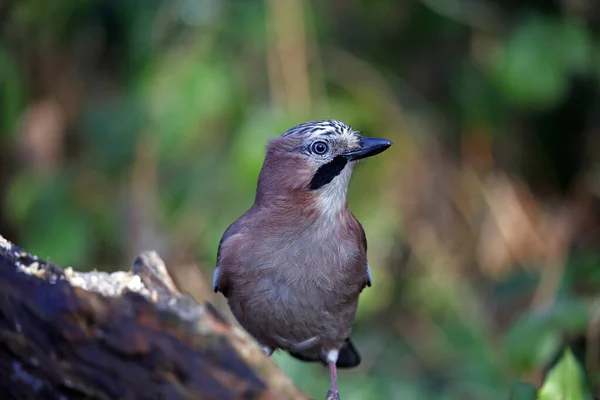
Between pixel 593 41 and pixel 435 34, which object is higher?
pixel 435 34

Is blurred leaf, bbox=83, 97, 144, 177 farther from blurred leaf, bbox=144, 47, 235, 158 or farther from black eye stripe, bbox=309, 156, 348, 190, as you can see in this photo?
black eye stripe, bbox=309, 156, 348, 190

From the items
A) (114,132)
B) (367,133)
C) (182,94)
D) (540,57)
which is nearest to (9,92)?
(114,132)

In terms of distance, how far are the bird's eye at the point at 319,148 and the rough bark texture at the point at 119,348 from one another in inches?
47.5

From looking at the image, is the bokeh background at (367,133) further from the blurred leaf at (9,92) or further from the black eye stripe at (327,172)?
the black eye stripe at (327,172)

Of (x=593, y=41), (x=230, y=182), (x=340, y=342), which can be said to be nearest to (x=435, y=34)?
(x=593, y=41)

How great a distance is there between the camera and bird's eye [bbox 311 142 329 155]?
3137mm

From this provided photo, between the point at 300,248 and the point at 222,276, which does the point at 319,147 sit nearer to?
the point at 300,248

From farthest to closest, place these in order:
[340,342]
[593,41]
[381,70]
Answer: [381,70] < [593,41] < [340,342]

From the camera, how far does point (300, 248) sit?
9.98ft

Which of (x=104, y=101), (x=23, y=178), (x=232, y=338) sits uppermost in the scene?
Answer: (x=104, y=101)

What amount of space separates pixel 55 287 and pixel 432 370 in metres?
3.87

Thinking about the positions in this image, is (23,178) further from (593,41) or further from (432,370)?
(593,41)

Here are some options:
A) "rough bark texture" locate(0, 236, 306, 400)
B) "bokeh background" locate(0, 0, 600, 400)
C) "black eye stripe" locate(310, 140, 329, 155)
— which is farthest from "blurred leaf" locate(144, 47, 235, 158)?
"rough bark texture" locate(0, 236, 306, 400)

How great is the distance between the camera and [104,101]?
5.67 m
